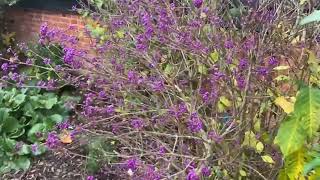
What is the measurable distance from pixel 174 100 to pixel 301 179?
133 cm

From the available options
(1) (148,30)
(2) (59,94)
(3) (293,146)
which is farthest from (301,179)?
(2) (59,94)

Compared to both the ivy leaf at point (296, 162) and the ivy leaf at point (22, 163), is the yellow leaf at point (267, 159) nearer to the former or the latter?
the ivy leaf at point (296, 162)

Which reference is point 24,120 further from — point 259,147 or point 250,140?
point 259,147

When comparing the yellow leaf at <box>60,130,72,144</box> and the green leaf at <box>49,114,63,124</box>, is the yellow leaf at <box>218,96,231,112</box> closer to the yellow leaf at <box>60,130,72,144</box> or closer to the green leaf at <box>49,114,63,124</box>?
the yellow leaf at <box>60,130,72,144</box>

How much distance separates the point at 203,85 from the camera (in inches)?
160

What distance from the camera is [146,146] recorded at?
419cm

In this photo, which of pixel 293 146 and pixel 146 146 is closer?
pixel 293 146

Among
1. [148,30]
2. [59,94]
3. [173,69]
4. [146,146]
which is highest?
[148,30]

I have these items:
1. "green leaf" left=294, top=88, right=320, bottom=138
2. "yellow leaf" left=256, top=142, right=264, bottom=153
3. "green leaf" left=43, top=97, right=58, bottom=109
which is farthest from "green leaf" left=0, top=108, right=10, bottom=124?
"green leaf" left=294, top=88, right=320, bottom=138

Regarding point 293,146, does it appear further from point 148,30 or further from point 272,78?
point 148,30

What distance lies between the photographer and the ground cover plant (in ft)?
11.7

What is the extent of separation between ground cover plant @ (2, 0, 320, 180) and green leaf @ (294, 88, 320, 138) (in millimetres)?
765

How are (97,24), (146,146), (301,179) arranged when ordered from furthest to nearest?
1. (97,24)
2. (146,146)
3. (301,179)

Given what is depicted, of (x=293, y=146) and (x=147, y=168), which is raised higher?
(x=293, y=146)
